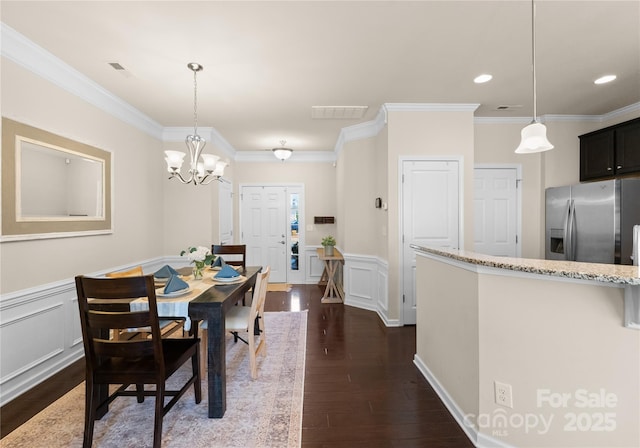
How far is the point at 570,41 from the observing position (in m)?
2.50

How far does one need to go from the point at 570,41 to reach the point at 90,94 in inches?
179

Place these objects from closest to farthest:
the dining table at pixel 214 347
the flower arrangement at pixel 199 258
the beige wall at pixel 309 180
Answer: the dining table at pixel 214 347 < the flower arrangement at pixel 199 258 < the beige wall at pixel 309 180

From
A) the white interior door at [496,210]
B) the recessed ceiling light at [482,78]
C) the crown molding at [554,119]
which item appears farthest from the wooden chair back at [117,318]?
the crown molding at [554,119]

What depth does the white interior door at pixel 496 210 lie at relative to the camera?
4430 millimetres

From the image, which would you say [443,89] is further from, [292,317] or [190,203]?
[190,203]

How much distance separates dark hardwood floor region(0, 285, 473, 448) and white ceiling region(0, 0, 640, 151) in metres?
2.84

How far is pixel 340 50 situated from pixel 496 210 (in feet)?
10.9

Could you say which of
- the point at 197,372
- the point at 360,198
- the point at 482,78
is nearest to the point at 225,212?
the point at 360,198

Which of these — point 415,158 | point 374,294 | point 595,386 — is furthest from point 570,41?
point 374,294

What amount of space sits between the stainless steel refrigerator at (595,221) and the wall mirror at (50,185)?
556cm

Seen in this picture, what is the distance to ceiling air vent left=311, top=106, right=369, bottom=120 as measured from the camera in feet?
12.8

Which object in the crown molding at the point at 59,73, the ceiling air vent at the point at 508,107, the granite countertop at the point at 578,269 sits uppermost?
the ceiling air vent at the point at 508,107

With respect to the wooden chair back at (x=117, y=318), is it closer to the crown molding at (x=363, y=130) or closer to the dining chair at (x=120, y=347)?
the dining chair at (x=120, y=347)

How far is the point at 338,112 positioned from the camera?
4.05 metres
